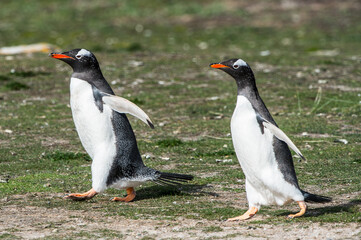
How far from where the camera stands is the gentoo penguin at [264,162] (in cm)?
601

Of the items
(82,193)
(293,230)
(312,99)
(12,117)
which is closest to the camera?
(293,230)

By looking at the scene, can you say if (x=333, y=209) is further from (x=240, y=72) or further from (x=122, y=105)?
(x=122, y=105)

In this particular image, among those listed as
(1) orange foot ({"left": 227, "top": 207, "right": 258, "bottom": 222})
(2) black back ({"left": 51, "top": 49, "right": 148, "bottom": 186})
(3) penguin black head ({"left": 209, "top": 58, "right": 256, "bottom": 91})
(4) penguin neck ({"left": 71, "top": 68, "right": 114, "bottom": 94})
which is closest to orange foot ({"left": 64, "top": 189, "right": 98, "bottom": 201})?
(2) black back ({"left": 51, "top": 49, "right": 148, "bottom": 186})

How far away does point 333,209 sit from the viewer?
6.22 m

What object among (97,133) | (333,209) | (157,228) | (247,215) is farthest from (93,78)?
(333,209)

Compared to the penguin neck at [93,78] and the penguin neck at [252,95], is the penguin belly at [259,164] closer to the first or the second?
the penguin neck at [252,95]

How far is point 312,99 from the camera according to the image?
39.9 feet

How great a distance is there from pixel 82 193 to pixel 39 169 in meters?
1.36

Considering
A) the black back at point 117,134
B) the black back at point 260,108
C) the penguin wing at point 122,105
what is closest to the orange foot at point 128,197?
the black back at point 117,134

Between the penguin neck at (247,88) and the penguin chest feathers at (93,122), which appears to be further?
the penguin chest feathers at (93,122)

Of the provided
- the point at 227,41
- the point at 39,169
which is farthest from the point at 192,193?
the point at 227,41

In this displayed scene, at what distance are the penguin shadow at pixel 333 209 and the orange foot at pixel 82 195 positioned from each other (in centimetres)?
184

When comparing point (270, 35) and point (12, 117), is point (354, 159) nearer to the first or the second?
point (12, 117)

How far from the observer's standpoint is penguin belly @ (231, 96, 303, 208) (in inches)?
237
